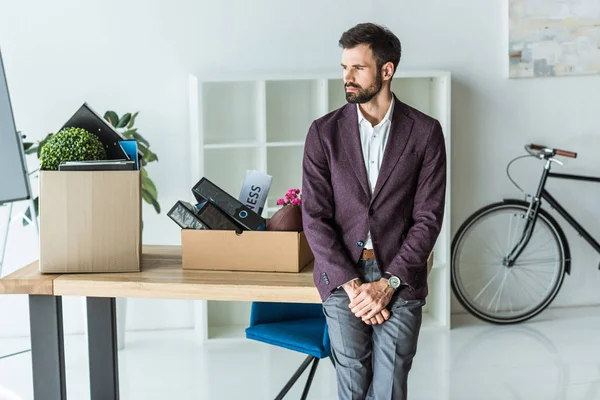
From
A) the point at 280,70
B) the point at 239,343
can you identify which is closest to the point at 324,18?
the point at 280,70

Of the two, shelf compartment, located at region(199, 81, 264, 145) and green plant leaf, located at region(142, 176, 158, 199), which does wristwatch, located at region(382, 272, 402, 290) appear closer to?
green plant leaf, located at region(142, 176, 158, 199)

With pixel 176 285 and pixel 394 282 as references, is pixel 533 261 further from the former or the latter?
pixel 176 285

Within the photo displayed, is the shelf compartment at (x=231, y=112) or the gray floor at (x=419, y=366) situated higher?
the shelf compartment at (x=231, y=112)

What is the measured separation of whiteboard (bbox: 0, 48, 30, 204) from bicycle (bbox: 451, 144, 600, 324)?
2753 mm

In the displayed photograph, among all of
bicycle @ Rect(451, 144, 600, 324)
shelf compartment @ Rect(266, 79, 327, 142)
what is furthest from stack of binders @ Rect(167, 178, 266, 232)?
bicycle @ Rect(451, 144, 600, 324)

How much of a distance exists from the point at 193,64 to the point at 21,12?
0.99 metres

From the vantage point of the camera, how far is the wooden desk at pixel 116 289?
2617mm

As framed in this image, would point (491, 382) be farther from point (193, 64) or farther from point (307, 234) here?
point (193, 64)

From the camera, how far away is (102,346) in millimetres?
3148

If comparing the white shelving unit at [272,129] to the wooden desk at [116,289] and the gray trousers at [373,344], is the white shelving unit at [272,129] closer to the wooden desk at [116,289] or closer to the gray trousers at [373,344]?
the wooden desk at [116,289]

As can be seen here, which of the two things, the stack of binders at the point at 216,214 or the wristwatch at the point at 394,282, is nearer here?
the wristwatch at the point at 394,282

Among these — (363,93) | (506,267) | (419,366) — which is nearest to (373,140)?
(363,93)

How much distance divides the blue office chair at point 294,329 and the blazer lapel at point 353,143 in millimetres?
787

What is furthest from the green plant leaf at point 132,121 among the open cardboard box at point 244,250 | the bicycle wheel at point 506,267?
the bicycle wheel at point 506,267
